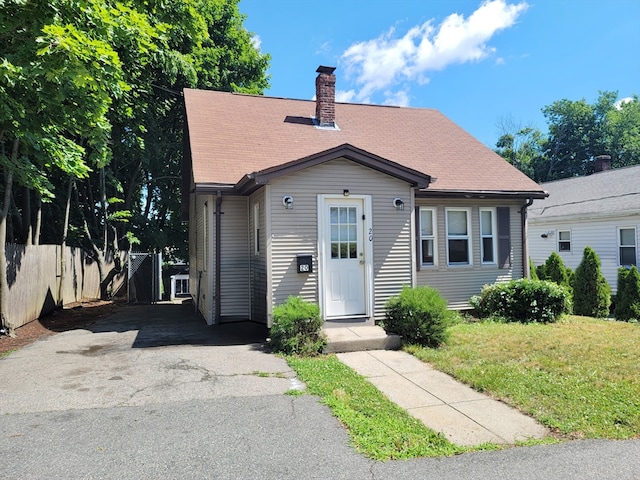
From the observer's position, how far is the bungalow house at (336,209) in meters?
7.98

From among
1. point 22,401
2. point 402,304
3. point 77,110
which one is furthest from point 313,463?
point 77,110

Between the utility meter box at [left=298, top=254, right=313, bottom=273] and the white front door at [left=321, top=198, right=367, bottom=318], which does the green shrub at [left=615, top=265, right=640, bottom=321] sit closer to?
the white front door at [left=321, top=198, right=367, bottom=318]

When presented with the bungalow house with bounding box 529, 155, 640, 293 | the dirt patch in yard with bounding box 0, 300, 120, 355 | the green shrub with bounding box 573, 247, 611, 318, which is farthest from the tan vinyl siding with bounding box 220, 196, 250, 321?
the bungalow house with bounding box 529, 155, 640, 293

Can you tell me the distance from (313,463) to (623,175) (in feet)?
64.7

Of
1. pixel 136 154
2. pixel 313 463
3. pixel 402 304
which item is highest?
pixel 136 154

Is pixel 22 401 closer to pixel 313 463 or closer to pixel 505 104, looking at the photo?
pixel 313 463

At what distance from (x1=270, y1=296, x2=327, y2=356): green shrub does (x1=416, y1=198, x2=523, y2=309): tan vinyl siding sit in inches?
159

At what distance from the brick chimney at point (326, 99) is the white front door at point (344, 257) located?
4691mm

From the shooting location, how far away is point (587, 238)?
54.2 feet

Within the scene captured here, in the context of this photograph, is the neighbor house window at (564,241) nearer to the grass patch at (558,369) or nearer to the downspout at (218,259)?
the grass patch at (558,369)

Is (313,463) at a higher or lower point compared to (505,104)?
lower

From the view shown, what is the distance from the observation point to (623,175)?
18.0 m

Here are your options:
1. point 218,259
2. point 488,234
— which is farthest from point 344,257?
point 488,234

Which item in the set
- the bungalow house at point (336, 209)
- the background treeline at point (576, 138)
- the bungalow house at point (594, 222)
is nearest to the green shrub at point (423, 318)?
the bungalow house at point (336, 209)
